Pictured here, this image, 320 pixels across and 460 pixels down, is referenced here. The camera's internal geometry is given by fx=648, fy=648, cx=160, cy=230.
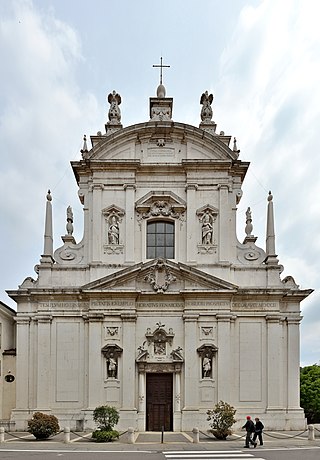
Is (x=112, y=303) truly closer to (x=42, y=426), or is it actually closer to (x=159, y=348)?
(x=159, y=348)

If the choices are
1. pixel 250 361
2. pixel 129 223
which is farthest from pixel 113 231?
pixel 250 361

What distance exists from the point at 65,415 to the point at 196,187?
1299 cm

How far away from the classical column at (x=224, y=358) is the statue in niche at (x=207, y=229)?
381 centimetres

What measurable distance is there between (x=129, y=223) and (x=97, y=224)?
1.64m

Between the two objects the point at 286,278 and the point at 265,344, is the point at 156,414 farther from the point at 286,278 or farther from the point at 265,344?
the point at 286,278

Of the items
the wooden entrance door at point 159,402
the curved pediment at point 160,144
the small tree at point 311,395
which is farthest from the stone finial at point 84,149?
the small tree at point 311,395

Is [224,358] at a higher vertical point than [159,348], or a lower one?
lower

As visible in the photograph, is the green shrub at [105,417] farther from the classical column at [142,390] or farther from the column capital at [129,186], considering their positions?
the column capital at [129,186]

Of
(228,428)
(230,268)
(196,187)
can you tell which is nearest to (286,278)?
(230,268)

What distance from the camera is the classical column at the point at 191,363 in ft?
101

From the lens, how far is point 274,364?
31.6 meters

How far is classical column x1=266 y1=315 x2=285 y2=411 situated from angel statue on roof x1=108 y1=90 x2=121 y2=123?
43.5 feet

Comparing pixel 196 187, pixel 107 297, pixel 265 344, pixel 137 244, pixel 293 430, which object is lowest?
pixel 293 430

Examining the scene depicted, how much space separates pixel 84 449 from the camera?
78.7ft
